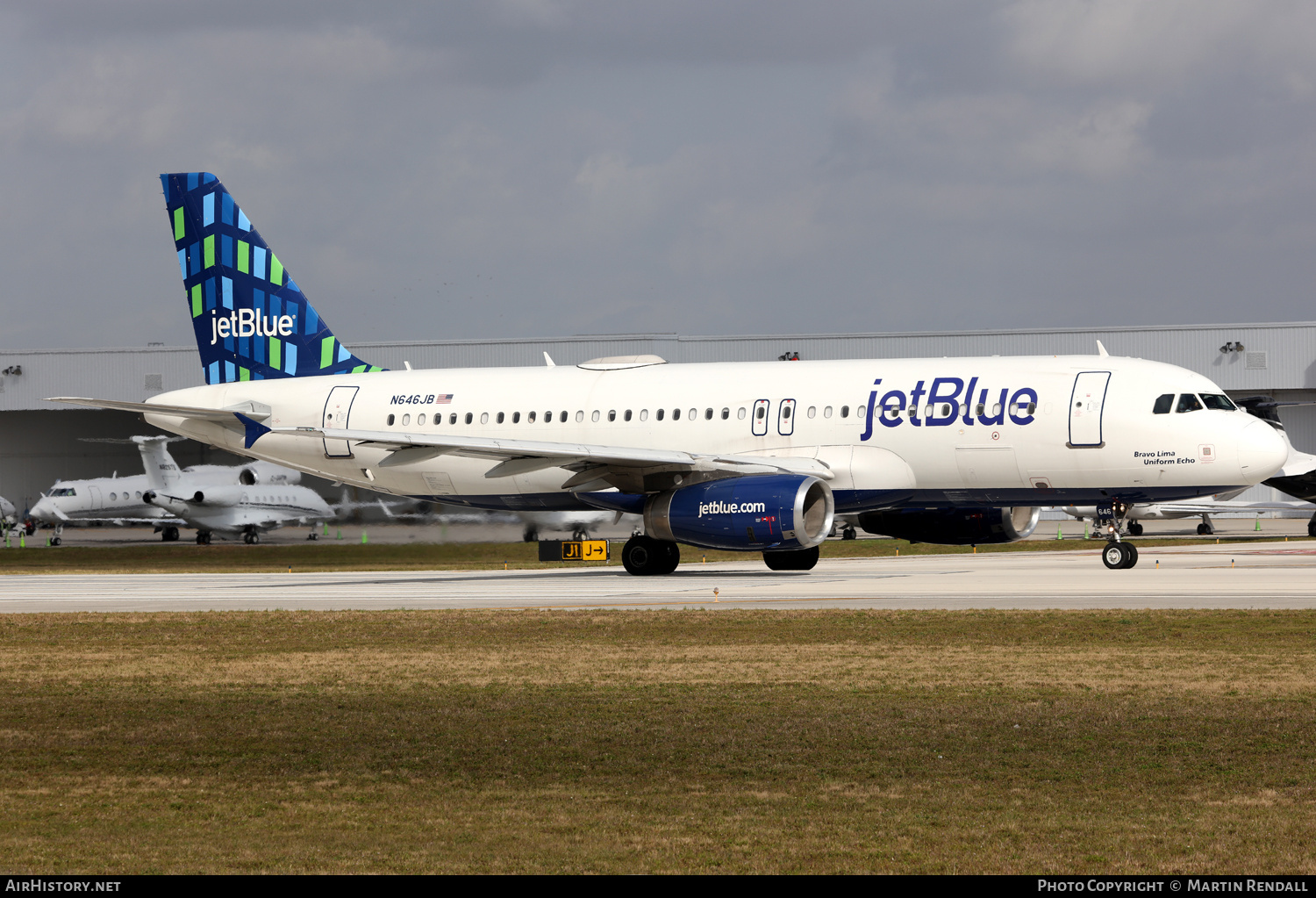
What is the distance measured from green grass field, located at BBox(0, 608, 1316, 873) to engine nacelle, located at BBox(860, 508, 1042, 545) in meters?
13.0

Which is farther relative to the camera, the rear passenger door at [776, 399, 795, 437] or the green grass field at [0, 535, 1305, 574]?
the green grass field at [0, 535, 1305, 574]

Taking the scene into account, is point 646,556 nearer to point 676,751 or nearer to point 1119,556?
point 1119,556

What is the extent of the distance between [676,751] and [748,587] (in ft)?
49.7

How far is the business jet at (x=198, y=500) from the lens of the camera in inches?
2530

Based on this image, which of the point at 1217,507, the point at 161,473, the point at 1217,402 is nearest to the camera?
the point at 1217,402

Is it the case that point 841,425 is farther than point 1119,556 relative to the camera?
No

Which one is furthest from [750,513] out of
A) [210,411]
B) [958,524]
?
[210,411]

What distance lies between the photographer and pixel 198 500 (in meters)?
63.7

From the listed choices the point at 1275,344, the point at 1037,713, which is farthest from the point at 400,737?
the point at 1275,344

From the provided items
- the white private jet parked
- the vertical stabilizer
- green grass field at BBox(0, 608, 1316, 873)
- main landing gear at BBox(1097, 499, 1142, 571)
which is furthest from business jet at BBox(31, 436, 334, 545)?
green grass field at BBox(0, 608, 1316, 873)

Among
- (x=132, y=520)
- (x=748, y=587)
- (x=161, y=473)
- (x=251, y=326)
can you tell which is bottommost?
(x=748, y=587)

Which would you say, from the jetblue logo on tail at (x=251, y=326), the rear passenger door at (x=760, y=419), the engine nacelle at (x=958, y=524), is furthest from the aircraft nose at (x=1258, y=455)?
the jetblue logo on tail at (x=251, y=326)

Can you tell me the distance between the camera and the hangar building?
73875 millimetres

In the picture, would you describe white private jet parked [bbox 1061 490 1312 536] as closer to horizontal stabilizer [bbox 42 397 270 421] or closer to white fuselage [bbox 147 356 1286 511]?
white fuselage [bbox 147 356 1286 511]
